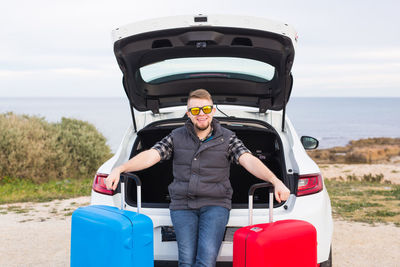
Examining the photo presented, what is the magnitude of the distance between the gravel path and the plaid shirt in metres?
2.26

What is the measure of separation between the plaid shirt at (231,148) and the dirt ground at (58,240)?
2.23 meters

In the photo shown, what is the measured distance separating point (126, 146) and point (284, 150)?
1.30 metres

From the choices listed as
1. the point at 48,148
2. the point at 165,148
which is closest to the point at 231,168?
the point at 165,148

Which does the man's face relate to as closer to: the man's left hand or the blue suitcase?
the man's left hand

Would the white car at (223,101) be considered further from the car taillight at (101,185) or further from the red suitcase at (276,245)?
the red suitcase at (276,245)

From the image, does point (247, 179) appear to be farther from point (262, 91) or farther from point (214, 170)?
point (214, 170)

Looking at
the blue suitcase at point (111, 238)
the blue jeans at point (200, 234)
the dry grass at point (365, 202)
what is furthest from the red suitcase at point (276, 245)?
the dry grass at point (365, 202)

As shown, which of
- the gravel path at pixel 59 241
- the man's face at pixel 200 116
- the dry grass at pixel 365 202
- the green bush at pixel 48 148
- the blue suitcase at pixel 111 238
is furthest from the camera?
the green bush at pixel 48 148

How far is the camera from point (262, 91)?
4344mm

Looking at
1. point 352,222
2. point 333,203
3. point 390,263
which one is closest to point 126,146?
point 390,263

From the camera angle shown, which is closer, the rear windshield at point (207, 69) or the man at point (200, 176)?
the man at point (200, 176)

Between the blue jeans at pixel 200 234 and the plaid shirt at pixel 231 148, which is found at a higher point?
the plaid shirt at pixel 231 148

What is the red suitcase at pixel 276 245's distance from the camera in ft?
8.71

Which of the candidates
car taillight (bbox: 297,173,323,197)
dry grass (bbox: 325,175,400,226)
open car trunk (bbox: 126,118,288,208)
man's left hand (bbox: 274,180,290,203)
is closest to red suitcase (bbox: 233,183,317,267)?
man's left hand (bbox: 274,180,290,203)
